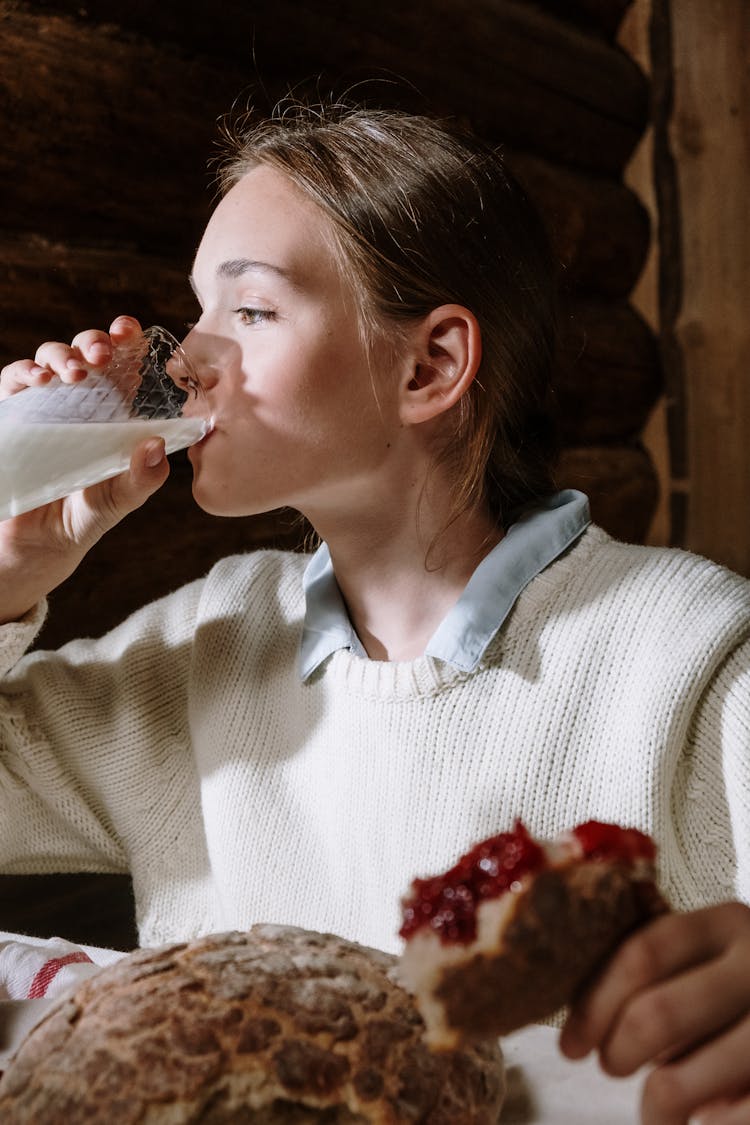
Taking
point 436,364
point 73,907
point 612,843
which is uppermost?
point 612,843

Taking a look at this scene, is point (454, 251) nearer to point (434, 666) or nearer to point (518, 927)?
point (434, 666)

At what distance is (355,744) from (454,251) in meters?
0.52

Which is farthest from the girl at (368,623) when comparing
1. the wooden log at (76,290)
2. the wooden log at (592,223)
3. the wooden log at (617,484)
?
the wooden log at (617,484)

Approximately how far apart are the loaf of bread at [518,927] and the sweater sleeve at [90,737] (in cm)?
81

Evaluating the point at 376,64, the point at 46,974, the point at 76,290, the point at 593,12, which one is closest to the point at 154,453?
the point at 46,974

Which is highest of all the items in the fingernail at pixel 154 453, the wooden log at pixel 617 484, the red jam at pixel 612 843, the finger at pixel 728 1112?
the red jam at pixel 612 843

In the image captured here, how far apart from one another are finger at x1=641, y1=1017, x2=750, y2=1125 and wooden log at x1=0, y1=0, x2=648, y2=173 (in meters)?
1.32

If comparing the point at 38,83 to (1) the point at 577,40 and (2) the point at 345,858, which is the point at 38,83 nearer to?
(2) the point at 345,858

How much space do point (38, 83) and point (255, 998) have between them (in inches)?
47.5

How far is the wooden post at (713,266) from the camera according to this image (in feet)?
9.82

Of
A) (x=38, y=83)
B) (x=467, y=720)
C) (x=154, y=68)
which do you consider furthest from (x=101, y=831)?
(x=154, y=68)

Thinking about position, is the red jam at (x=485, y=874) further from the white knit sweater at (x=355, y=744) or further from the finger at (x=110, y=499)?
the finger at (x=110, y=499)

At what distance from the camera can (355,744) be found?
4.00ft

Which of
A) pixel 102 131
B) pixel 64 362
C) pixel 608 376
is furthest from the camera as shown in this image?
pixel 608 376
